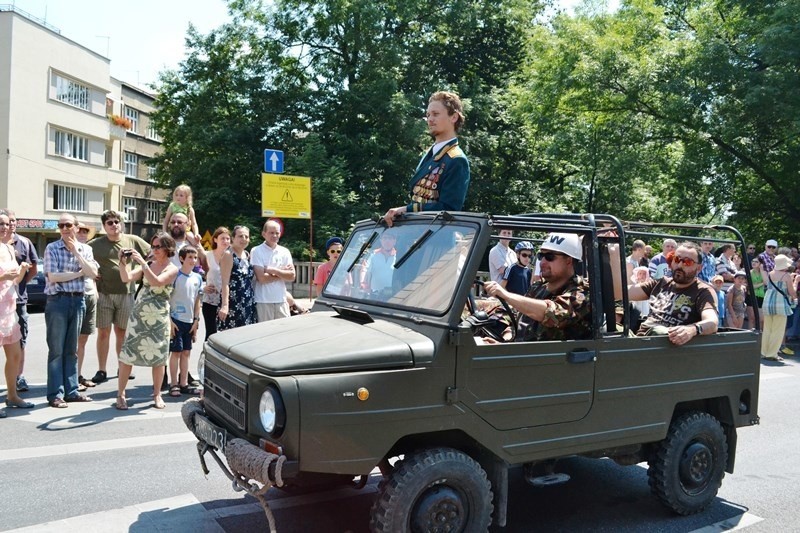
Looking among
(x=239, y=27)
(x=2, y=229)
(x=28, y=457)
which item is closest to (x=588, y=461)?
(x=28, y=457)

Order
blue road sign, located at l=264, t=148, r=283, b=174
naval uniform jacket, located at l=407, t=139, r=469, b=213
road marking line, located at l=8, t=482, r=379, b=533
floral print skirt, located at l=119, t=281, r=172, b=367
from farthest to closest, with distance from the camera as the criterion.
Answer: blue road sign, located at l=264, t=148, r=283, b=174
floral print skirt, located at l=119, t=281, r=172, b=367
naval uniform jacket, located at l=407, t=139, r=469, b=213
road marking line, located at l=8, t=482, r=379, b=533

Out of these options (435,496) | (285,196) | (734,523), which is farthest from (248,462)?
(285,196)

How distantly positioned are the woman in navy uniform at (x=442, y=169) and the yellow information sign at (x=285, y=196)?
12709 millimetres

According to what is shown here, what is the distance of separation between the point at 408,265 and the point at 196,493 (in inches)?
92.3

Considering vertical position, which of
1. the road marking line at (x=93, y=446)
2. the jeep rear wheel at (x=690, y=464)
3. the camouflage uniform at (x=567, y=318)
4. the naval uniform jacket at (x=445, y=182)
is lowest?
the road marking line at (x=93, y=446)

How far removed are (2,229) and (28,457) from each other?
105 inches

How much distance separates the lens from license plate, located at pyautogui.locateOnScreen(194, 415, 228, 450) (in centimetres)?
372

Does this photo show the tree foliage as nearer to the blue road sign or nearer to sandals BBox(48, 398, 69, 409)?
the blue road sign

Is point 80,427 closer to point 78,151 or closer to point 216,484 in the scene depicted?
point 216,484

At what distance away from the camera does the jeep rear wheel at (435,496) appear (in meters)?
3.46

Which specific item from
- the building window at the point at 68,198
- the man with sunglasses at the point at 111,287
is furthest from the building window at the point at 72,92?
the man with sunglasses at the point at 111,287

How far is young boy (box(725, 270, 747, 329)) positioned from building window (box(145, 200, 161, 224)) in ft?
178

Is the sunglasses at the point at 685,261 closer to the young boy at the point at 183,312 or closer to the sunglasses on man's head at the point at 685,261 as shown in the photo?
the sunglasses on man's head at the point at 685,261

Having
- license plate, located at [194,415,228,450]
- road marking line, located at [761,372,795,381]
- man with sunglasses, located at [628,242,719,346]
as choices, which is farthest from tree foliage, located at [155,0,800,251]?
license plate, located at [194,415,228,450]
